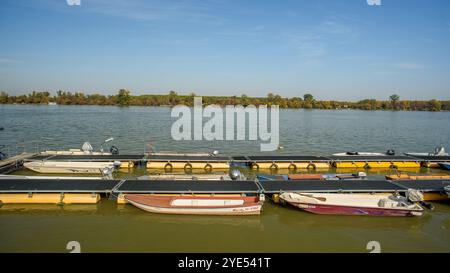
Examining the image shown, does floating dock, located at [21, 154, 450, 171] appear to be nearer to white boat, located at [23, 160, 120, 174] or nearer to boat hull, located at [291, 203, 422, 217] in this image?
white boat, located at [23, 160, 120, 174]

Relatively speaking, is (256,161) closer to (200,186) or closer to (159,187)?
(200,186)

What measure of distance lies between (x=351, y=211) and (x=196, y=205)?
7.83 m

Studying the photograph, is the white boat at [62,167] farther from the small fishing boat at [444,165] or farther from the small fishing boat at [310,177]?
the small fishing boat at [444,165]

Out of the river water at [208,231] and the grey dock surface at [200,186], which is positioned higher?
the grey dock surface at [200,186]

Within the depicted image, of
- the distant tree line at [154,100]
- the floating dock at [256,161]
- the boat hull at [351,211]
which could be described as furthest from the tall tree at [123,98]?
the boat hull at [351,211]

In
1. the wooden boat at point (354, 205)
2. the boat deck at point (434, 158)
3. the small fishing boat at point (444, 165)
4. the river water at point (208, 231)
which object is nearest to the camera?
the river water at point (208, 231)

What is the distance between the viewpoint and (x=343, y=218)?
16547 mm

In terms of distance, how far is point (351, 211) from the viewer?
1658 centimetres

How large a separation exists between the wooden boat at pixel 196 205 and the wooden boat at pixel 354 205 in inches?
91.1

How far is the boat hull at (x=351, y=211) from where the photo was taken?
16.5 meters

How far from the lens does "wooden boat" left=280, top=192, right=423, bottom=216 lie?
1645cm
